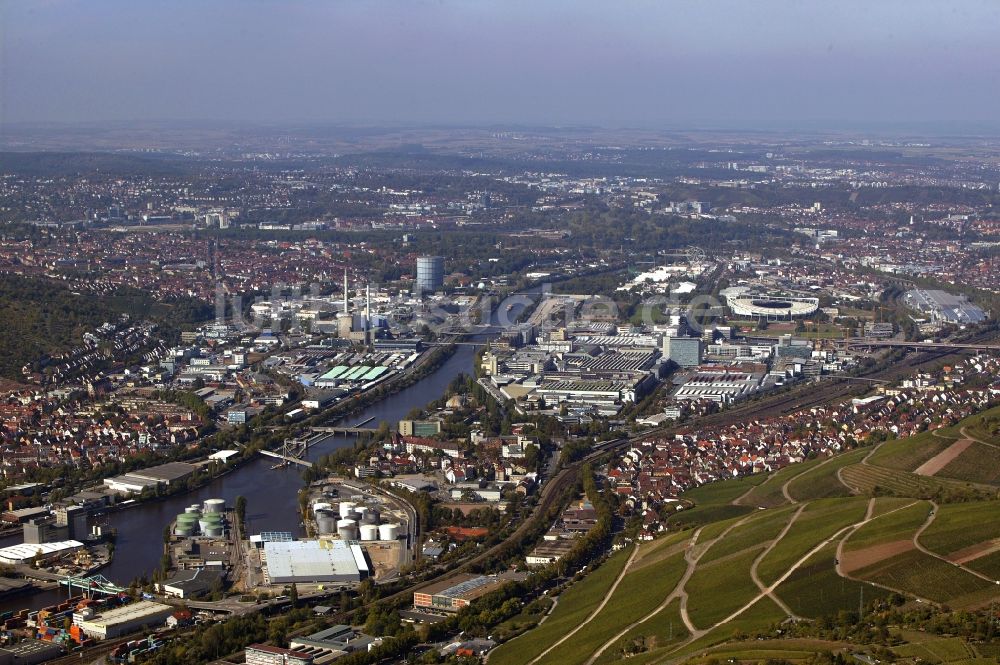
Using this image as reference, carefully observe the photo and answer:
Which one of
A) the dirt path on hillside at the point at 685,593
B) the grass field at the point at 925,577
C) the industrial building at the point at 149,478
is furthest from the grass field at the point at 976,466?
the industrial building at the point at 149,478

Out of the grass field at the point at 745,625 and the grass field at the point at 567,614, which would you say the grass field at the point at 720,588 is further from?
the grass field at the point at 567,614

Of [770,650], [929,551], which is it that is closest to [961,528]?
[929,551]

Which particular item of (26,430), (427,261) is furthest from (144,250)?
(26,430)

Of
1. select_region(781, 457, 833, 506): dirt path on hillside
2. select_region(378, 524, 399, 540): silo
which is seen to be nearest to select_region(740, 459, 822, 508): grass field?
select_region(781, 457, 833, 506): dirt path on hillside

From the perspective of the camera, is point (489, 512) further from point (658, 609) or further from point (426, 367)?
point (426, 367)

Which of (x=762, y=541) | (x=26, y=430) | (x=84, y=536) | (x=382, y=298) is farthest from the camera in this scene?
(x=382, y=298)

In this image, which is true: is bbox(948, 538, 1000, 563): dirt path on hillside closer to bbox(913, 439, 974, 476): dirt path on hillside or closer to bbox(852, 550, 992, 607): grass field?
bbox(852, 550, 992, 607): grass field
